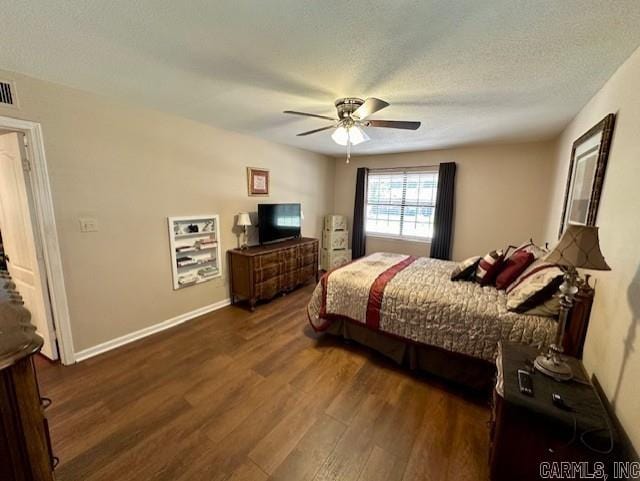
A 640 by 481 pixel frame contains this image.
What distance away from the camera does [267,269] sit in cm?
355

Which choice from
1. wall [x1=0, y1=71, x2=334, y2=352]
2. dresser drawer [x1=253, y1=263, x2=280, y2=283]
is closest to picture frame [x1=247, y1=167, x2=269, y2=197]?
wall [x1=0, y1=71, x2=334, y2=352]

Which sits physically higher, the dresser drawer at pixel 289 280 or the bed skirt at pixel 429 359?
the dresser drawer at pixel 289 280

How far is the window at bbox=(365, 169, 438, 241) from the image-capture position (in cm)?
461

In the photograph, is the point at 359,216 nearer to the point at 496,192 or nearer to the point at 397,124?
the point at 496,192

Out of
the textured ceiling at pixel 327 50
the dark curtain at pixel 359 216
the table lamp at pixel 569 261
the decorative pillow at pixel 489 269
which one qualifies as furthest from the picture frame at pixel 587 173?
the dark curtain at pixel 359 216

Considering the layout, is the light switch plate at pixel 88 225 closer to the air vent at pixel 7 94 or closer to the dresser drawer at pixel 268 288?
the air vent at pixel 7 94

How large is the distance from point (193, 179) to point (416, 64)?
258cm

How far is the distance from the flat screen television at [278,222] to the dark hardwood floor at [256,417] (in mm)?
1637

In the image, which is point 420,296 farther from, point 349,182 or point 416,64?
point 349,182

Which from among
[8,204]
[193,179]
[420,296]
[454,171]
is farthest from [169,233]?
[454,171]

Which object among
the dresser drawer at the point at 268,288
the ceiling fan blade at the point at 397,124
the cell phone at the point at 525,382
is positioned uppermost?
the ceiling fan blade at the point at 397,124

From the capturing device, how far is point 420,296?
2240 millimetres

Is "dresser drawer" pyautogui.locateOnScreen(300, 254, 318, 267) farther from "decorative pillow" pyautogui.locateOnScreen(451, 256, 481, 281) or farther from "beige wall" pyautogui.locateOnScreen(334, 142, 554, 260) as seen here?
"decorative pillow" pyautogui.locateOnScreen(451, 256, 481, 281)

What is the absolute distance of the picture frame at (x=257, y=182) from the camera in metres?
3.73
